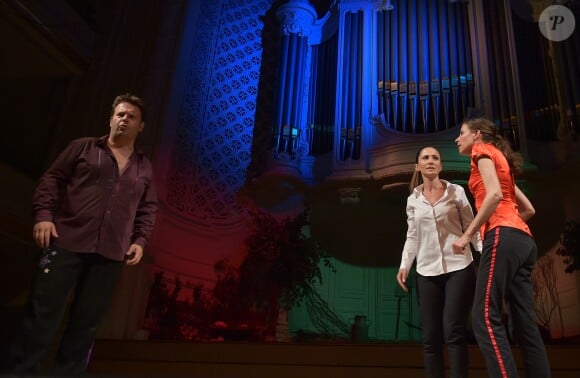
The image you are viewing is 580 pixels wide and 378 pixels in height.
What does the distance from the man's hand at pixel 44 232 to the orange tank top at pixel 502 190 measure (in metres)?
1.45

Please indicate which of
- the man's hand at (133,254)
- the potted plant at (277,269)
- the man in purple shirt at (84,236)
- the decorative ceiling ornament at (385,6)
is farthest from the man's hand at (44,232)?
the decorative ceiling ornament at (385,6)

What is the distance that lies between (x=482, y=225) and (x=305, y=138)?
3.26 m

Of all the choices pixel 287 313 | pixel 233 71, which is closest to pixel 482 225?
pixel 287 313

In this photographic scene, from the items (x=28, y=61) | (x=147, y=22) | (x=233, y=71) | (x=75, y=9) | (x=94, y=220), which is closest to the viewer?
(x=94, y=220)

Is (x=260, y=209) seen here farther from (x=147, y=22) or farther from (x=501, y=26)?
(x=501, y=26)

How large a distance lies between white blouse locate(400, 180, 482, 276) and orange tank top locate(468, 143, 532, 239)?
0.61ft

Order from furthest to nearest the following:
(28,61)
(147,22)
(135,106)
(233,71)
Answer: (233,71) < (147,22) < (28,61) < (135,106)

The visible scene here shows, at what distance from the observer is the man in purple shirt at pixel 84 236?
5.26 ft

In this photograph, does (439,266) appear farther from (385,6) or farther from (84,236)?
(385,6)

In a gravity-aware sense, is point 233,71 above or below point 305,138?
above

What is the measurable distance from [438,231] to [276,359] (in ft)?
4.10

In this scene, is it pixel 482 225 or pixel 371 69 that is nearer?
pixel 482 225

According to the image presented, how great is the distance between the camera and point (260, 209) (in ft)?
16.2

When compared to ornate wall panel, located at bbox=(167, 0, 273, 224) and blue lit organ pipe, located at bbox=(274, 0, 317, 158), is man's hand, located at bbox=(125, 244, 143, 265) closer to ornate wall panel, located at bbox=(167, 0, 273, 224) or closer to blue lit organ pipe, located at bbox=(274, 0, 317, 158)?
ornate wall panel, located at bbox=(167, 0, 273, 224)
